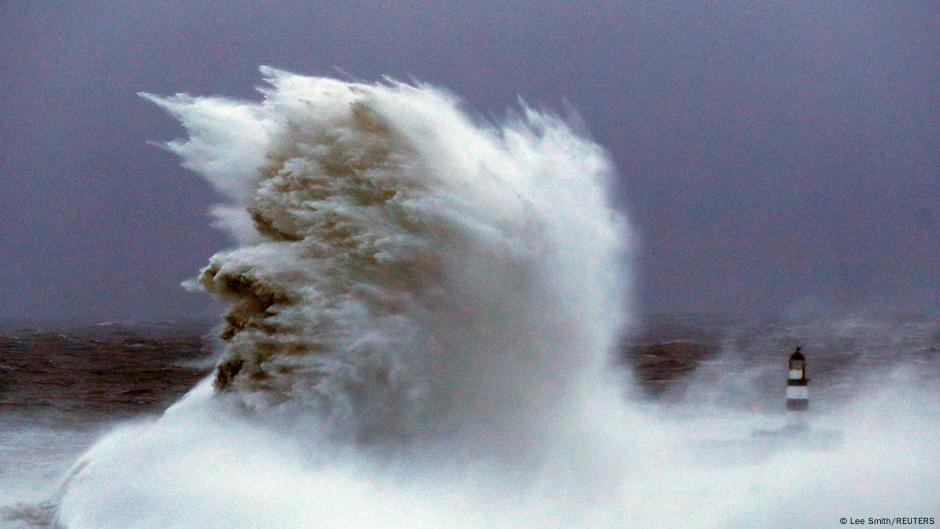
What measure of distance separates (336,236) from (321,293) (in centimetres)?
77

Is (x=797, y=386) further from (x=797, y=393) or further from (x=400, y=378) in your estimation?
(x=400, y=378)

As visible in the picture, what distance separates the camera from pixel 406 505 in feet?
37.4

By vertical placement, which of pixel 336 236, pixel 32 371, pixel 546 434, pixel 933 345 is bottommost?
pixel 546 434

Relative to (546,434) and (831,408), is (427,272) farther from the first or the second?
(831,408)

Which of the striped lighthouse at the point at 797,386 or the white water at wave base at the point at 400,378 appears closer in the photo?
the white water at wave base at the point at 400,378


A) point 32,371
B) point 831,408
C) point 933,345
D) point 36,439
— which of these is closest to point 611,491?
point 831,408

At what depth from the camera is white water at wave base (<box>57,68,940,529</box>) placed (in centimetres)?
1147

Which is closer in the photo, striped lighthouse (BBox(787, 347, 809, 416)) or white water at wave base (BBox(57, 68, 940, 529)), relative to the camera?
white water at wave base (BBox(57, 68, 940, 529))

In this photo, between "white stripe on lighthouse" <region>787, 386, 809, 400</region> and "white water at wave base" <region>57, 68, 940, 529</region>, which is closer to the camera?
"white water at wave base" <region>57, 68, 940, 529</region>

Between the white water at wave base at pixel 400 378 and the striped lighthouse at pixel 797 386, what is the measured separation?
107cm

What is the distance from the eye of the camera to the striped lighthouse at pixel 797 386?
14836 mm

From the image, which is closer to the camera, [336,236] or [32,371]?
[336,236]

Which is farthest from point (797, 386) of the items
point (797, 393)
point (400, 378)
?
point (400, 378)

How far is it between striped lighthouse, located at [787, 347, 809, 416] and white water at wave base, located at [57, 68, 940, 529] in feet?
3.50
